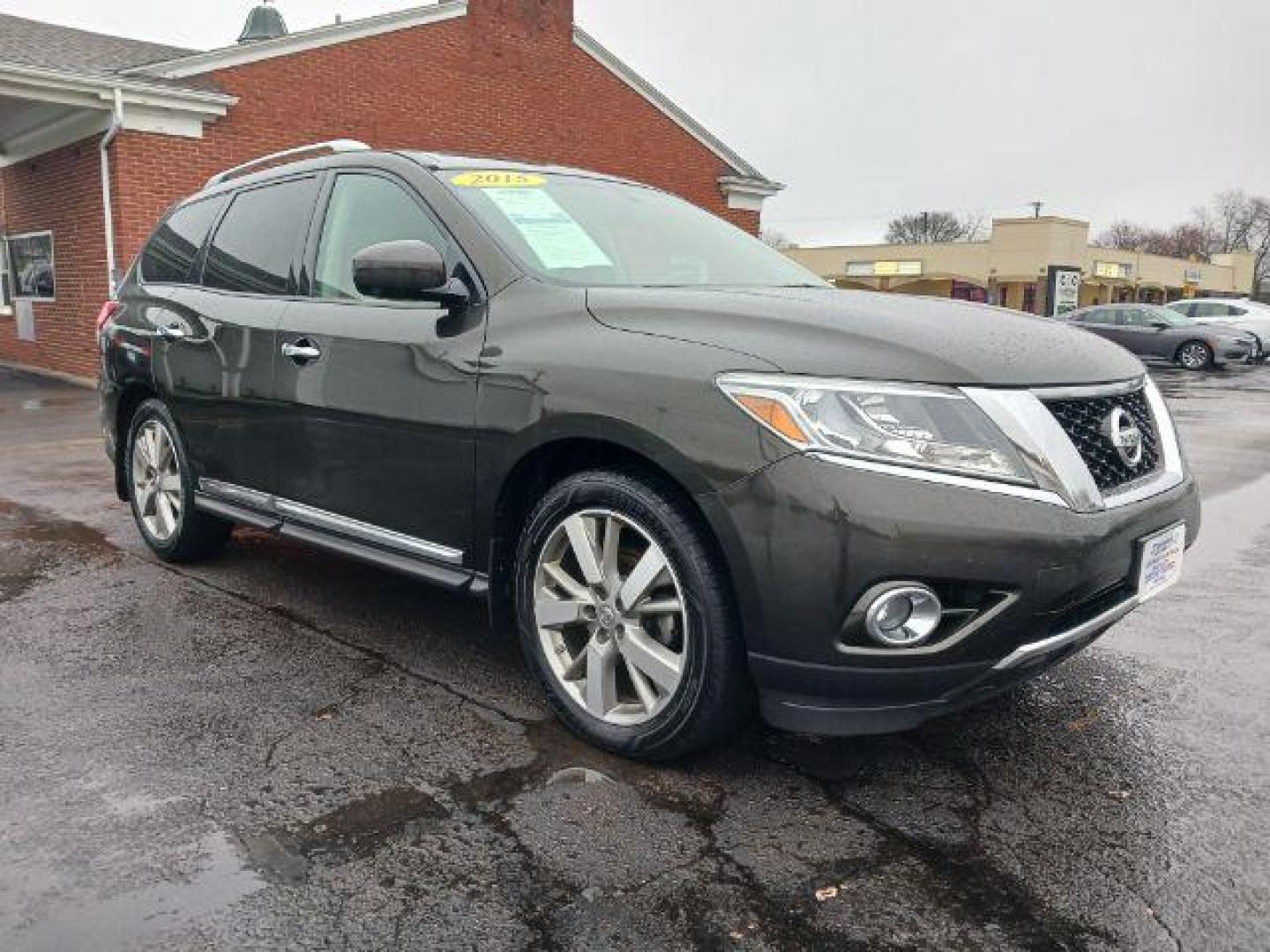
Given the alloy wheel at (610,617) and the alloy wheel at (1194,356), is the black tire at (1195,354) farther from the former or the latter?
the alloy wheel at (610,617)

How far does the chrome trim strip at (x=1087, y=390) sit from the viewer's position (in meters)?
2.56

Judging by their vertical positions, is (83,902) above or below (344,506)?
below

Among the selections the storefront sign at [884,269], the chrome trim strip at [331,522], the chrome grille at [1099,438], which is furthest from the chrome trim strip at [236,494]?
the storefront sign at [884,269]

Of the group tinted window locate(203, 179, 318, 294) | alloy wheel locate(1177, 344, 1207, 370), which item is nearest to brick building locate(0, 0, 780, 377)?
tinted window locate(203, 179, 318, 294)

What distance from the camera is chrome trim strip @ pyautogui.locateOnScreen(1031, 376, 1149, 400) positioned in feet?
8.41

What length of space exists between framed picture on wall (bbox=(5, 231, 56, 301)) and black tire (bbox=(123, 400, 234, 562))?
1112 cm

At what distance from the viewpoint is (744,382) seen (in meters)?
2.53

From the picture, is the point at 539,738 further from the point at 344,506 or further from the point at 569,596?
the point at 344,506

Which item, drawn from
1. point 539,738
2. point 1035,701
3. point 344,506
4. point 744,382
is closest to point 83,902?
point 539,738

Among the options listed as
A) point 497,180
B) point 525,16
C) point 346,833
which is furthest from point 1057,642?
point 525,16

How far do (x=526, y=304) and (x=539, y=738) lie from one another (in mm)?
1285

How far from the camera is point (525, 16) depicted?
1570cm

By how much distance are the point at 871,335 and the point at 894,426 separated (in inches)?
10.6

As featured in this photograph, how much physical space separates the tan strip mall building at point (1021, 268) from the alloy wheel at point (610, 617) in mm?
38779
